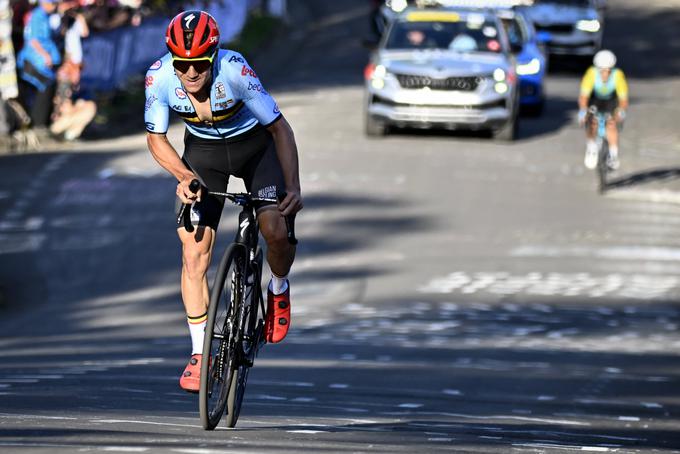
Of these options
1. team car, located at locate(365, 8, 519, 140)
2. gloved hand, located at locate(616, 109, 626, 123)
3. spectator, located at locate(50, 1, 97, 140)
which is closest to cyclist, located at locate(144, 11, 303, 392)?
gloved hand, located at locate(616, 109, 626, 123)

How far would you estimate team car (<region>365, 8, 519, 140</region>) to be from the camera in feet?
73.3

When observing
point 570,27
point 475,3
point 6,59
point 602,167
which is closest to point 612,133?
point 602,167

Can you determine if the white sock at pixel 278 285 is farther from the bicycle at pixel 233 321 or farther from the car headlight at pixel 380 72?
the car headlight at pixel 380 72

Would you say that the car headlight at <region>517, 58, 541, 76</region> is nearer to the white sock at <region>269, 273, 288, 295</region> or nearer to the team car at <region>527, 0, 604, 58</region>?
the team car at <region>527, 0, 604, 58</region>

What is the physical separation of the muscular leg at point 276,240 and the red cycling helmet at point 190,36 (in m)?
0.96

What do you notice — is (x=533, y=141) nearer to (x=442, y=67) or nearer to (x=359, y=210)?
(x=442, y=67)

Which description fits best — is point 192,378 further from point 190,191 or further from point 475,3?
point 475,3

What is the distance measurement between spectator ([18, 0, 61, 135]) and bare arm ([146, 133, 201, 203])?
1368cm

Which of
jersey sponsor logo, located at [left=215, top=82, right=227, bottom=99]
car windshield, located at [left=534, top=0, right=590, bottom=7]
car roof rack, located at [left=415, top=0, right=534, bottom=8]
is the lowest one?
car windshield, located at [left=534, top=0, right=590, bottom=7]

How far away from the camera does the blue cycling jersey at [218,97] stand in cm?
713

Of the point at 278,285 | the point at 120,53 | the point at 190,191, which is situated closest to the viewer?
the point at 190,191

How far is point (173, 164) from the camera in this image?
7141 mm

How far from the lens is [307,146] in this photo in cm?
2222

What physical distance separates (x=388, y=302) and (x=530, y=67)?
12.3 m
